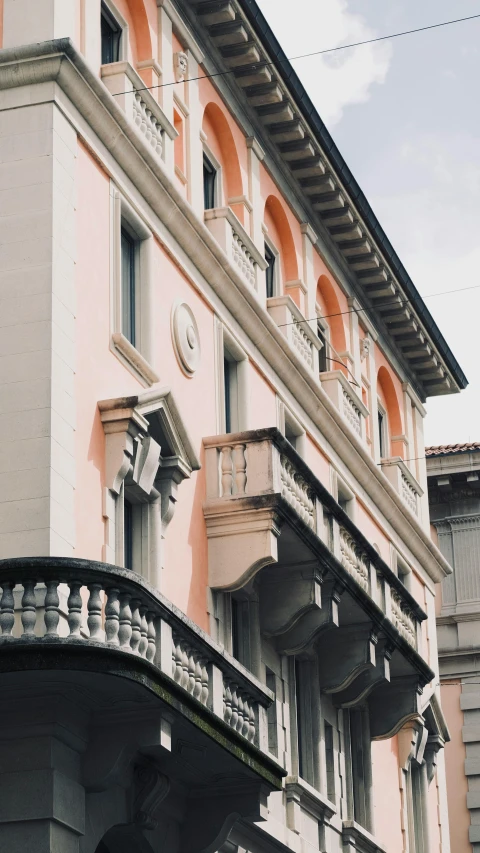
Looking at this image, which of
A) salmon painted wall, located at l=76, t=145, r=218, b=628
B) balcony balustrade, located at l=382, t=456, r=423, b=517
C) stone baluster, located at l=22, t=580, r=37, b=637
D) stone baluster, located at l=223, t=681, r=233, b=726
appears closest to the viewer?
stone baluster, located at l=22, t=580, r=37, b=637

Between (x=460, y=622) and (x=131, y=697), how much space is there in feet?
80.1

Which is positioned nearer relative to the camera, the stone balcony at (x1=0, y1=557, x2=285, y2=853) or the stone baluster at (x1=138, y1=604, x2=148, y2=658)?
the stone balcony at (x1=0, y1=557, x2=285, y2=853)

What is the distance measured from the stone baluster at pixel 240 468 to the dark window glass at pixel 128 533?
2550mm

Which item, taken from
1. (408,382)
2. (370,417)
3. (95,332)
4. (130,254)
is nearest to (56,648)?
(95,332)

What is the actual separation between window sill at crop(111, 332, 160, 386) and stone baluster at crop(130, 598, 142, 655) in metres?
4.43

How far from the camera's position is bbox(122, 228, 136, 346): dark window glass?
74.5ft

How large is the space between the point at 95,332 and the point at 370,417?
13.6m

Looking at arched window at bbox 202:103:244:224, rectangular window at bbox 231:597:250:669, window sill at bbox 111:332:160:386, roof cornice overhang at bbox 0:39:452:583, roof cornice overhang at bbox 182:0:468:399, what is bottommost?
rectangular window at bbox 231:597:250:669

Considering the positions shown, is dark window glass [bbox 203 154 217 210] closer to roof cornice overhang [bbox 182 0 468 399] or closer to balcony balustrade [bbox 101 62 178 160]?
roof cornice overhang [bbox 182 0 468 399]

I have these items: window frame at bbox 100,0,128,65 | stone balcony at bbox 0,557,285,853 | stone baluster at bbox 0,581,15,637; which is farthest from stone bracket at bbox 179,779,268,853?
window frame at bbox 100,0,128,65

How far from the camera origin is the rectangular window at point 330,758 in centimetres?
2791

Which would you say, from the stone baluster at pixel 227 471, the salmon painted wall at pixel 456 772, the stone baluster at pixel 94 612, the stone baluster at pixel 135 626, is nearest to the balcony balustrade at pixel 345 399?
Answer: the stone baluster at pixel 227 471

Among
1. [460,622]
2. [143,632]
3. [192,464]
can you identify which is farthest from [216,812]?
[460,622]

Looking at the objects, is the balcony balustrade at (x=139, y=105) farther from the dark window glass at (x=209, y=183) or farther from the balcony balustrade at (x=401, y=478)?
the balcony balustrade at (x=401, y=478)
